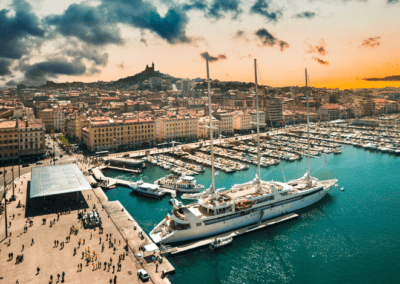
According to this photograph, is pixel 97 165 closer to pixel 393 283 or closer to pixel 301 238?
pixel 301 238

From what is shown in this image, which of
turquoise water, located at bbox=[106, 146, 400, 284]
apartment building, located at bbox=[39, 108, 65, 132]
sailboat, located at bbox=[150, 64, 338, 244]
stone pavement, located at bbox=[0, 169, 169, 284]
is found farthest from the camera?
apartment building, located at bbox=[39, 108, 65, 132]

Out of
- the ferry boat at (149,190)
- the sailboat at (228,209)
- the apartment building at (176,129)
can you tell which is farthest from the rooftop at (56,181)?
the apartment building at (176,129)

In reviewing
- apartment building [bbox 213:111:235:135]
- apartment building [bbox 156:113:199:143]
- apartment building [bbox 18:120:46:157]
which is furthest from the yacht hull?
apartment building [bbox 213:111:235:135]

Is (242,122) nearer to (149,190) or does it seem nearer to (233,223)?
(149,190)

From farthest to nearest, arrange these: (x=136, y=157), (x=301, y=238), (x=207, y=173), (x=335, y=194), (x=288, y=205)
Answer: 1. (x=136, y=157)
2. (x=207, y=173)
3. (x=335, y=194)
4. (x=288, y=205)
5. (x=301, y=238)

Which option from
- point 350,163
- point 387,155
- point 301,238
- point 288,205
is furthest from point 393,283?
point 387,155

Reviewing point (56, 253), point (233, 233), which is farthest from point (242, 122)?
point (56, 253)

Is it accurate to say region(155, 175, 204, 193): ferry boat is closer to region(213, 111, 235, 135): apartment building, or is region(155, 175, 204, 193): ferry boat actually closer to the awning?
the awning
